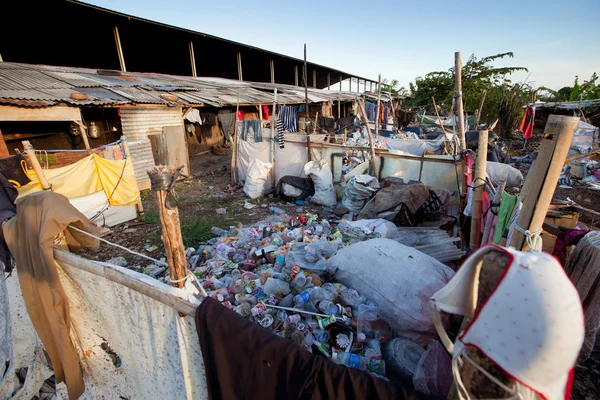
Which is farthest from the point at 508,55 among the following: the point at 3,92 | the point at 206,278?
the point at 3,92

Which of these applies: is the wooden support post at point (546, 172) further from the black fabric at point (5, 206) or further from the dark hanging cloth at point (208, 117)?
the dark hanging cloth at point (208, 117)

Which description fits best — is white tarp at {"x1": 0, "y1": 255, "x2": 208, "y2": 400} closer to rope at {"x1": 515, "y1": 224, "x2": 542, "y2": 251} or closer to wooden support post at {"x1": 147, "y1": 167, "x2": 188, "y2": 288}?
wooden support post at {"x1": 147, "y1": 167, "x2": 188, "y2": 288}

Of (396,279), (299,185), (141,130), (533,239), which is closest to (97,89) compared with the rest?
(141,130)

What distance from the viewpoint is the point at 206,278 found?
4.04 meters

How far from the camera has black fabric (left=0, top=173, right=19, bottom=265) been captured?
285cm

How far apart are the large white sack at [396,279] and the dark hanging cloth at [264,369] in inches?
60.1

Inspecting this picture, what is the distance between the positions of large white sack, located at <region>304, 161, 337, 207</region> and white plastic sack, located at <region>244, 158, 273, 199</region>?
1.50m

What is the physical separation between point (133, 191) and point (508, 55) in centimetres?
2316

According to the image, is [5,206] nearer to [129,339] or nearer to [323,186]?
[129,339]

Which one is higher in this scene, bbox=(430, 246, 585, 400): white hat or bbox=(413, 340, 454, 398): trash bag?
bbox=(430, 246, 585, 400): white hat

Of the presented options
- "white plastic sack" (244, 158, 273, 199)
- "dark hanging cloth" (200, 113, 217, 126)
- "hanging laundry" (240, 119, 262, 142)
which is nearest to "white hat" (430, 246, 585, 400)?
"white plastic sack" (244, 158, 273, 199)

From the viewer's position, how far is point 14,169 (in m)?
4.59

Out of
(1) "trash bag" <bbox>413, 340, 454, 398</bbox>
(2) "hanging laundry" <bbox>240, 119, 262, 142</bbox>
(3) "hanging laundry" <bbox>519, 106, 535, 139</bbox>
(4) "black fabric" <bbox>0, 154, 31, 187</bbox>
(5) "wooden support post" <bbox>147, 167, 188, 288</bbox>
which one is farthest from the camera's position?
(3) "hanging laundry" <bbox>519, 106, 535, 139</bbox>

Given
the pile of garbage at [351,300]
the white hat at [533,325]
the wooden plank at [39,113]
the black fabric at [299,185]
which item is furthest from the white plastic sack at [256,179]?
the white hat at [533,325]
